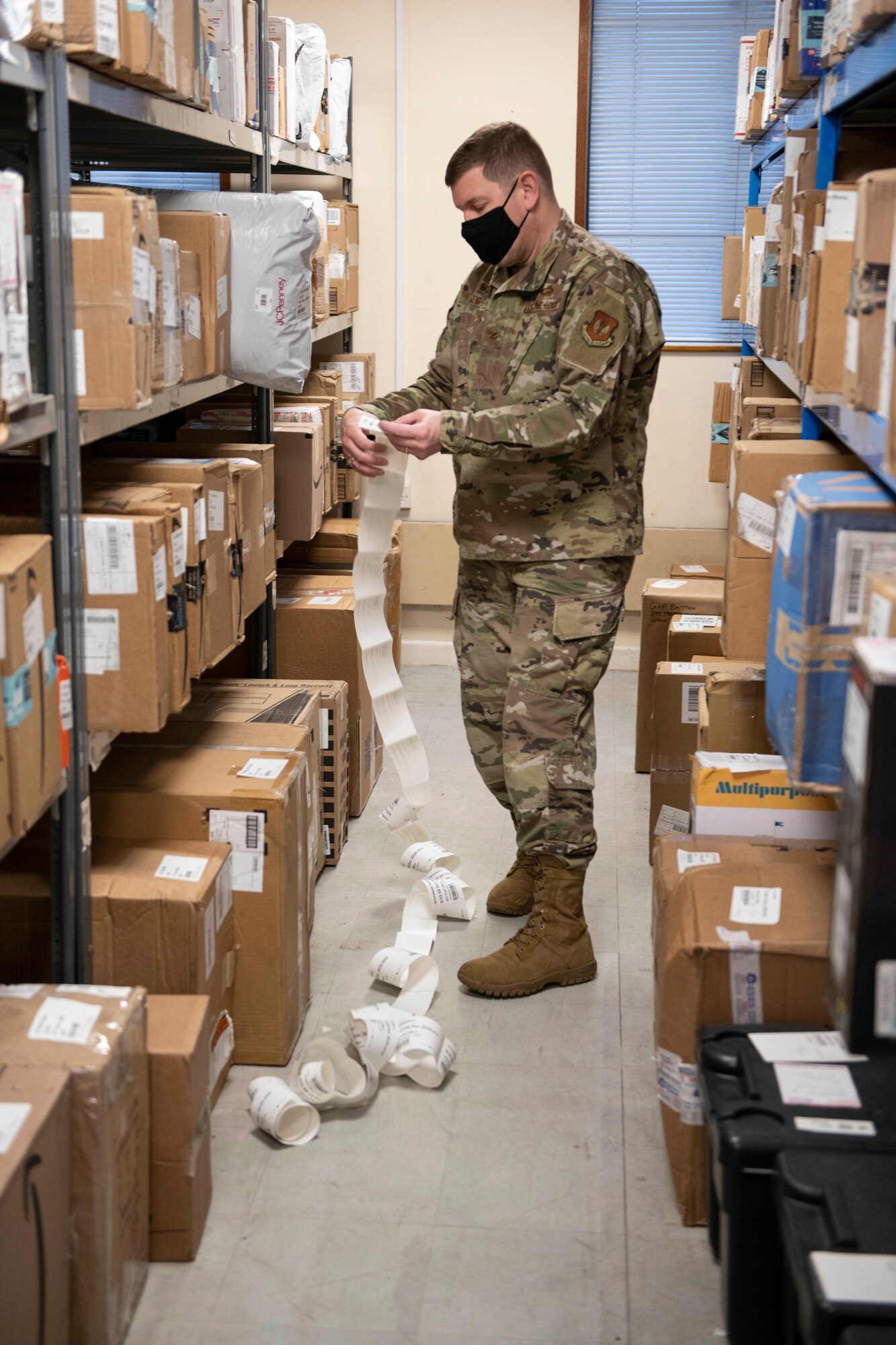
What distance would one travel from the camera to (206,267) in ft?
8.16

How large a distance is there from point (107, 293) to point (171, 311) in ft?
1.15

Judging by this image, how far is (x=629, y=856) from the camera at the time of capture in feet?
11.7

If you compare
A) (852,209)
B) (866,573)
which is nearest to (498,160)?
(852,209)

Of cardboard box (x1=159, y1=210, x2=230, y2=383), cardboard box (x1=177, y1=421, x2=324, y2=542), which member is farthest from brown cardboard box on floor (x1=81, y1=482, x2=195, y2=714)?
cardboard box (x1=177, y1=421, x2=324, y2=542)

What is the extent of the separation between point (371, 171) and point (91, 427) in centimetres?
352

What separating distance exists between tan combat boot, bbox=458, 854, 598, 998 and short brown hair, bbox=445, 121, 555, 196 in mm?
1476

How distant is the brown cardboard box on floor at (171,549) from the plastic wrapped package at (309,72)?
2.31 meters

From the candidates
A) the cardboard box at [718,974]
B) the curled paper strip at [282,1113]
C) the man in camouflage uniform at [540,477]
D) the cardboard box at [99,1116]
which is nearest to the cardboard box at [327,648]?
the man in camouflage uniform at [540,477]

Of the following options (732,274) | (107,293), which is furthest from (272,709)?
(732,274)

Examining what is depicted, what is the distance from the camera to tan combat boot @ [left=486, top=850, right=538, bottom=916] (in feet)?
10.5

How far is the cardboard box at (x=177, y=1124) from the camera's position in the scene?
6.27 feet

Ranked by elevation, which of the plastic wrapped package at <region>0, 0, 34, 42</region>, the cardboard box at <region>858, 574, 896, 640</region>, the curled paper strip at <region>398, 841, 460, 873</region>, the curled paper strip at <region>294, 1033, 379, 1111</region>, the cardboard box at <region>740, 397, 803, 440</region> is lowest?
the curled paper strip at <region>294, 1033, 379, 1111</region>

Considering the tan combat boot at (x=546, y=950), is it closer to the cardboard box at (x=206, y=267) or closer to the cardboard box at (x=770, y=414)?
the cardboard box at (x=770, y=414)

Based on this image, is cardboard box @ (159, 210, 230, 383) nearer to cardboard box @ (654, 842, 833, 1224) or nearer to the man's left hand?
the man's left hand
